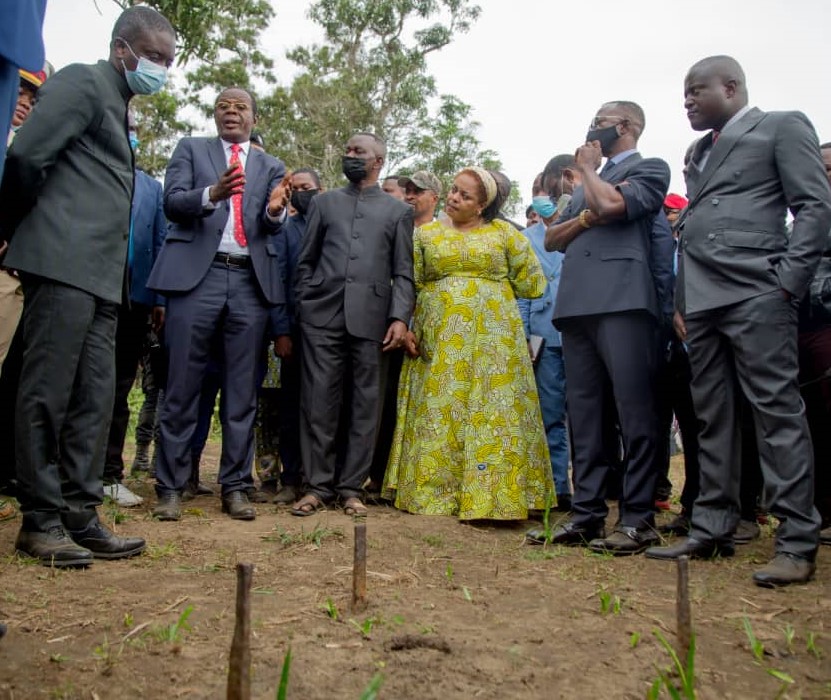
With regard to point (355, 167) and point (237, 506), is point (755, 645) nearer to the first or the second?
point (237, 506)

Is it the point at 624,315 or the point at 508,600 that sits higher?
the point at 624,315

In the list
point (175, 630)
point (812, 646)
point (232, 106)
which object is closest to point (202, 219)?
point (232, 106)

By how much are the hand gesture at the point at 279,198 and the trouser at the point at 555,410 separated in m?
2.00

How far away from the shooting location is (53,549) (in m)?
3.10

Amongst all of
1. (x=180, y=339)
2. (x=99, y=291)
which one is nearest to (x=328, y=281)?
(x=180, y=339)

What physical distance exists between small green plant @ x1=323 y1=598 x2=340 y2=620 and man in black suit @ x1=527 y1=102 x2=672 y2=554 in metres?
1.57

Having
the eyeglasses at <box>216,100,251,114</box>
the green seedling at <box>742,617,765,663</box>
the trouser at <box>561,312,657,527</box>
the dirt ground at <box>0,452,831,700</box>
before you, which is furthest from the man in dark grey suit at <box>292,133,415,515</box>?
the green seedling at <box>742,617,765,663</box>

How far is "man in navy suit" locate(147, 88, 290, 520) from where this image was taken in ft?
14.5

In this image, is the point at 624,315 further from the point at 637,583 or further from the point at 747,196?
the point at 637,583

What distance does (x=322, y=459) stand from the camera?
4.72 meters

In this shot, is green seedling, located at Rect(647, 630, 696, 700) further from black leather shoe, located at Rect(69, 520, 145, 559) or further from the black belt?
the black belt

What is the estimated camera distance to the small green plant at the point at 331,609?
8.34 feet

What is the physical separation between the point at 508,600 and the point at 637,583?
60 cm

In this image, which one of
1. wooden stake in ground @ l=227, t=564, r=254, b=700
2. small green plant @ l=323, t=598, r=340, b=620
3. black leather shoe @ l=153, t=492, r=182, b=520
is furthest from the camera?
black leather shoe @ l=153, t=492, r=182, b=520
